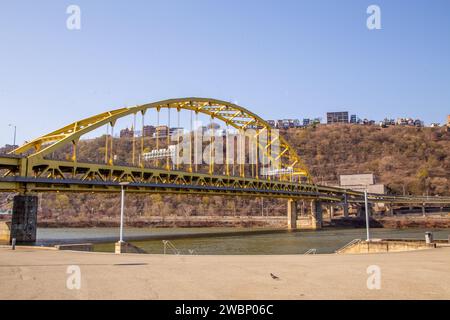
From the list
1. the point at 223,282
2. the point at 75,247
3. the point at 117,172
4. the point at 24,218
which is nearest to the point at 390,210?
the point at 117,172

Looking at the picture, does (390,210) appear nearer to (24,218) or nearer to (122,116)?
(122,116)

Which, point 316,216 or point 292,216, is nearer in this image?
point 292,216

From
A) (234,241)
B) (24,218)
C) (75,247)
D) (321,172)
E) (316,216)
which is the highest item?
(321,172)

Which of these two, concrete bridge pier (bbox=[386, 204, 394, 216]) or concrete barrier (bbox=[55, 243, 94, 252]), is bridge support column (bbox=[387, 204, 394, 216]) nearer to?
concrete bridge pier (bbox=[386, 204, 394, 216])

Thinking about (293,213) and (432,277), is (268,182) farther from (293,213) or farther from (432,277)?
(432,277)

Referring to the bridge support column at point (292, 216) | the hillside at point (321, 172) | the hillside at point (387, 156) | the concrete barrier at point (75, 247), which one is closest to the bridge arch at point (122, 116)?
the bridge support column at point (292, 216)

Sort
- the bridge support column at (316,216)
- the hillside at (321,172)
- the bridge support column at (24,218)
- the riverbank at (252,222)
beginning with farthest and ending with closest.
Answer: the hillside at (321,172) → the bridge support column at (316,216) → the riverbank at (252,222) → the bridge support column at (24,218)

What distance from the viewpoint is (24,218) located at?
36625mm

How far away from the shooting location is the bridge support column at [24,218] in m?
36.0

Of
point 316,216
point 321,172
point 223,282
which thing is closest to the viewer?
point 223,282

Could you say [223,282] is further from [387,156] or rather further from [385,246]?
[387,156]

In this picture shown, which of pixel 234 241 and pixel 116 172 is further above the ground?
pixel 116 172

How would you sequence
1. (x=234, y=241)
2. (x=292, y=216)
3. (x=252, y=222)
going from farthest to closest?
(x=252, y=222)
(x=292, y=216)
(x=234, y=241)

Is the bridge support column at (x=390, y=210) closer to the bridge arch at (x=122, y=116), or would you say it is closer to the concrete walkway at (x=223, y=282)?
the bridge arch at (x=122, y=116)
